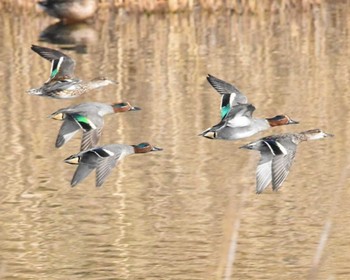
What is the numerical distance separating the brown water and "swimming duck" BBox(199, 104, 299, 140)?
1.09 ft

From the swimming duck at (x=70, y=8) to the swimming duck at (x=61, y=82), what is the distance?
9.19 meters

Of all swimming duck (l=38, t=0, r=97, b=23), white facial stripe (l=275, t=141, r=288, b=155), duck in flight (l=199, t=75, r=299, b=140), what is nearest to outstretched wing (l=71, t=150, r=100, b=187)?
duck in flight (l=199, t=75, r=299, b=140)

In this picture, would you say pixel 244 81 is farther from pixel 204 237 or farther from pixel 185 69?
pixel 204 237

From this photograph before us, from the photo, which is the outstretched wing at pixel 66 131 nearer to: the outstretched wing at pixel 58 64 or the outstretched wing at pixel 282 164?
the outstretched wing at pixel 58 64

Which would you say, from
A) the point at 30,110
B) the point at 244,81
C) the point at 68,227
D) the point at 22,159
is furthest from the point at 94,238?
the point at 244,81

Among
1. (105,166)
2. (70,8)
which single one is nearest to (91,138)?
(105,166)

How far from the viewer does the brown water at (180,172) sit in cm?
901

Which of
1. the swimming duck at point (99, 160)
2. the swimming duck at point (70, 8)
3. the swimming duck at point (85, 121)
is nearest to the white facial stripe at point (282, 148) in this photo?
the swimming duck at point (99, 160)

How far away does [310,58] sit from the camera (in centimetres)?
1677

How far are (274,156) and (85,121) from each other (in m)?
1.29

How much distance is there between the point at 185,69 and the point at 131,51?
1.54 metres

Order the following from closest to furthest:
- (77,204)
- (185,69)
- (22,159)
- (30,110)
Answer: (77,204)
(22,159)
(30,110)
(185,69)

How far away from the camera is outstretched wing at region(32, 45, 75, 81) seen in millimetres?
10891

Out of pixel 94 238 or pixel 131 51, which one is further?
pixel 131 51
